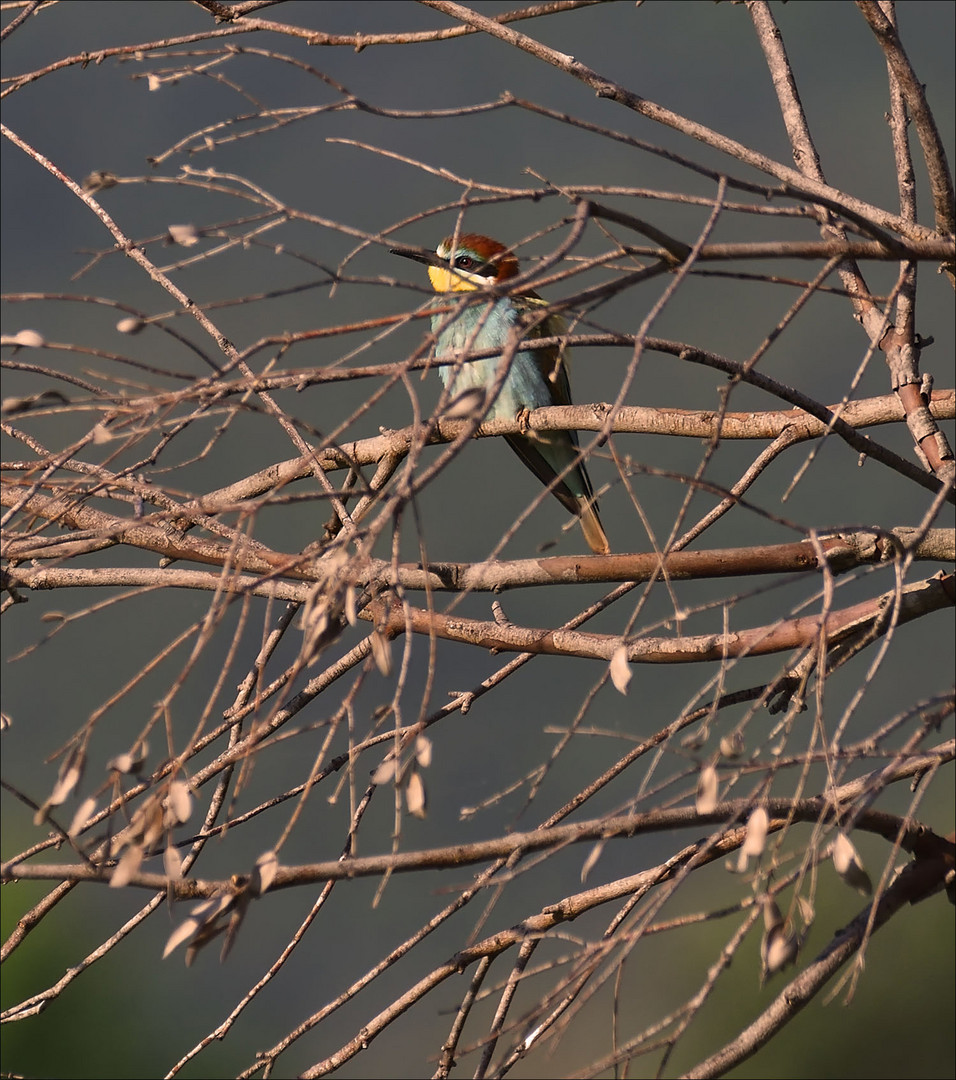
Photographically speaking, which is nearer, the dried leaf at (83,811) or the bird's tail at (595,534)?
the dried leaf at (83,811)

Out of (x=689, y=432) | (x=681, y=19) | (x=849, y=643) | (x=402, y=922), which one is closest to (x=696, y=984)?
(x=402, y=922)

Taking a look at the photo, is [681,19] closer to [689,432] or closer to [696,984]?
[696,984]

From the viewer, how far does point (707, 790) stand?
0.75 metres

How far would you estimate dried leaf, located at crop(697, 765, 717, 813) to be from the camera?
744mm

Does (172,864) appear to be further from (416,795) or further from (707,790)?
(707,790)

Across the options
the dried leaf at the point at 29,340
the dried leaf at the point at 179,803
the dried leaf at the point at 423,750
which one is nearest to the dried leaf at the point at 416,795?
the dried leaf at the point at 423,750

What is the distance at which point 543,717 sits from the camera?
399 cm

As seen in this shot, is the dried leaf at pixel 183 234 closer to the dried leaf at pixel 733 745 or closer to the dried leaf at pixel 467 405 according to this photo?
the dried leaf at pixel 467 405

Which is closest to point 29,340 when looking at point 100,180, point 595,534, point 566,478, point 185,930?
point 100,180

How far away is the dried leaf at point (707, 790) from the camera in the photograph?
0.74 metres

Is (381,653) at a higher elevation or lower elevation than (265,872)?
higher

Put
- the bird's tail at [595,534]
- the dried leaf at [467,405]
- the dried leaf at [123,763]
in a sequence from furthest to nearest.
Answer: the bird's tail at [595,534]
the dried leaf at [123,763]
the dried leaf at [467,405]

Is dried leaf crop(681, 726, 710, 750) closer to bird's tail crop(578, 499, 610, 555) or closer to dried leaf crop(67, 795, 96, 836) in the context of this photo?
dried leaf crop(67, 795, 96, 836)

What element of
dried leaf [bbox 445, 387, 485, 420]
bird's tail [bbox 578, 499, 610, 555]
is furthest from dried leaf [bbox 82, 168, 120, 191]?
bird's tail [bbox 578, 499, 610, 555]
